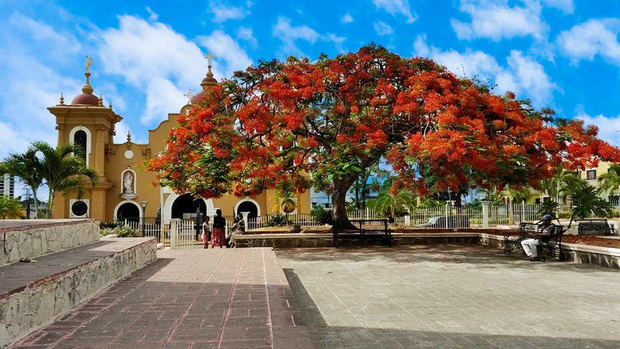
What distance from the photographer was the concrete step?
10.2 ft

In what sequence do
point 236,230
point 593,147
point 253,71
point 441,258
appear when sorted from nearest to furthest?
point 441,258, point 593,147, point 253,71, point 236,230

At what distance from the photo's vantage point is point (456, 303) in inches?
236

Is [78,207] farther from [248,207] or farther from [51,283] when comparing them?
[51,283]

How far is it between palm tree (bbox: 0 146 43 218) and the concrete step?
16529 millimetres

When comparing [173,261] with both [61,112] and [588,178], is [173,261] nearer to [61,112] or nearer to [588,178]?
[61,112]

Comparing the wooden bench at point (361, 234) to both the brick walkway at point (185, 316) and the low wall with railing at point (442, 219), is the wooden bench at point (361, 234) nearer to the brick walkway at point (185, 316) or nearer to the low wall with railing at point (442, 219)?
the low wall with railing at point (442, 219)

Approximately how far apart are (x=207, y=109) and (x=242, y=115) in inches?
49.9

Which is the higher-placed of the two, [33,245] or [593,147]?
[593,147]

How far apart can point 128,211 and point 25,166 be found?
10868 mm

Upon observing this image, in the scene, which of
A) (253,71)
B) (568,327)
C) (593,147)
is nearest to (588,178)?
(593,147)

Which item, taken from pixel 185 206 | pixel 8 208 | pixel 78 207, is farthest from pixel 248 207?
pixel 8 208

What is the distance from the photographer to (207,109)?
13.7 metres

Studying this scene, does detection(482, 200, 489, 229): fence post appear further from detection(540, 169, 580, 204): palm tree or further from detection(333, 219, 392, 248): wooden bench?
detection(540, 169, 580, 204): palm tree

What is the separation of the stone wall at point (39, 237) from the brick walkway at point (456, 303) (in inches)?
114
